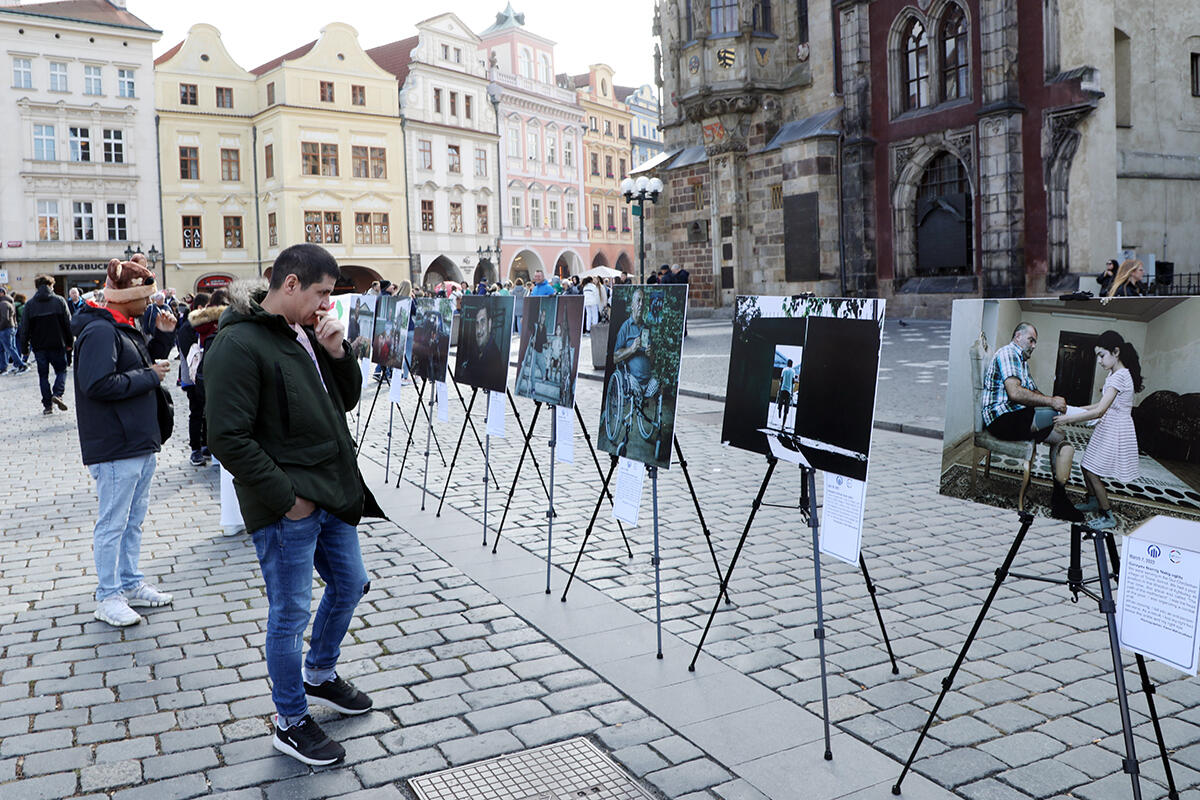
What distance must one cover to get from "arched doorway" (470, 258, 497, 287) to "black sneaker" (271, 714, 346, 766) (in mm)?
53514

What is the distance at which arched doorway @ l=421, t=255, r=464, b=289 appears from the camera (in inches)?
2163

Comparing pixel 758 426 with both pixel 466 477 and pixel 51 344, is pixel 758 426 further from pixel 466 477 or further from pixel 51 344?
pixel 51 344

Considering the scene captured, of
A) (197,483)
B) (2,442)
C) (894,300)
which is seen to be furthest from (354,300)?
(894,300)

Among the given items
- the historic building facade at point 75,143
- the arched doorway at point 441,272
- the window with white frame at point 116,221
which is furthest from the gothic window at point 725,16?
the window with white frame at point 116,221

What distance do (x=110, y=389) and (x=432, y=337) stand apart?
12.6 ft

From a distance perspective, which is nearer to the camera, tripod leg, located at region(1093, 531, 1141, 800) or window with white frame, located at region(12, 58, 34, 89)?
tripod leg, located at region(1093, 531, 1141, 800)

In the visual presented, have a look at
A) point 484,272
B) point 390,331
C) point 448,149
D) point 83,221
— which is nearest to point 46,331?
point 390,331

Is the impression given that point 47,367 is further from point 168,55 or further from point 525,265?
point 525,265

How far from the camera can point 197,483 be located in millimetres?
9742

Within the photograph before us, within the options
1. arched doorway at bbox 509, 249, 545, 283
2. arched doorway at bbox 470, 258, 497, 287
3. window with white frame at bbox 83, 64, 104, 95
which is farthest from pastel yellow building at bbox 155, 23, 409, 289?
arched doorway at bbox 509, 249, 545, 283

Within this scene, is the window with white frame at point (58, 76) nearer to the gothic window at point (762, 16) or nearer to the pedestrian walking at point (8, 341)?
the pedestrian walking at point (8, 341)

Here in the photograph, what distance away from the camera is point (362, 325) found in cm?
1197

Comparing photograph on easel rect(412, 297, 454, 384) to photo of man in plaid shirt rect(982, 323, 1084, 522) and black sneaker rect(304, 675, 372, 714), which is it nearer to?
black sneaker rect(304, 675, 372, 714)

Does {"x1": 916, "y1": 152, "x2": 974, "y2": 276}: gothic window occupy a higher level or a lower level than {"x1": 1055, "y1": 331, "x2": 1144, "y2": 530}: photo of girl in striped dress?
higher
